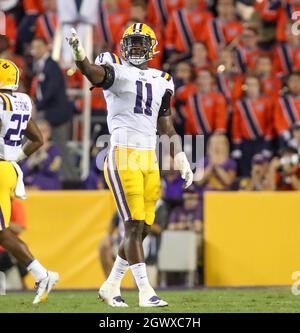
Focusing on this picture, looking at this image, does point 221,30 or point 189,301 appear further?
point 221,30

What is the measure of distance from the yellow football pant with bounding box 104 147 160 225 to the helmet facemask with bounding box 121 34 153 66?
605 millimetres

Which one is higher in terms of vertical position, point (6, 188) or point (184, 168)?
point (184, 168)

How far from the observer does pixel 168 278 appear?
1011 centimetres

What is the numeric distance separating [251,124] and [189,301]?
14.3 feet

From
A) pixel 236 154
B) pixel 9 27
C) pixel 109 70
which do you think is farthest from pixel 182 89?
pixel 109 70

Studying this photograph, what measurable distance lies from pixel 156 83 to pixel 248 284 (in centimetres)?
304

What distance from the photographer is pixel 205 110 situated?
1184cm

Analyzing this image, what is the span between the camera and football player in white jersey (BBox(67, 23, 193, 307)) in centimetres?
705

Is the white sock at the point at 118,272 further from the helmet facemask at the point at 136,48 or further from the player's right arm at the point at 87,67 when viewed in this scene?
the helmet facemask at the point at 136,48

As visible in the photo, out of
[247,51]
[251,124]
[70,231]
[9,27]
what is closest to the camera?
[70,231]

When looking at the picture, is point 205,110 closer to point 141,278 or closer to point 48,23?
point 48,23

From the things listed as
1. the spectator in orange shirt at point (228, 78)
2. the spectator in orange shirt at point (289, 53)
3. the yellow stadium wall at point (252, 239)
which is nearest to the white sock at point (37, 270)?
the yellow stadium wall at point (252, 239)

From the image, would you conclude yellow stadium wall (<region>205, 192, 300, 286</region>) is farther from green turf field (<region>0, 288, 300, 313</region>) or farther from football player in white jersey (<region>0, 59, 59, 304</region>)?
football player in white jersey (<region>0, 59, 59, 304</region>)

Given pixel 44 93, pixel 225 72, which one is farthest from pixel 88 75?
pixel 225 72
